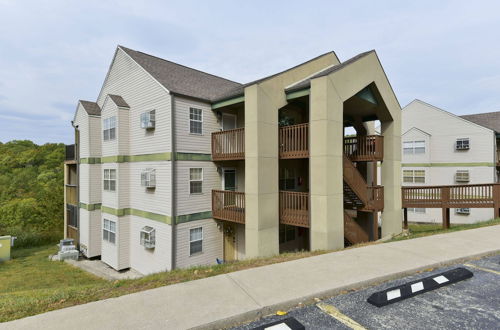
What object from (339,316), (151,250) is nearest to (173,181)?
(151,250)

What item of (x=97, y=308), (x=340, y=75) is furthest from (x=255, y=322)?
(x=340, y=75)

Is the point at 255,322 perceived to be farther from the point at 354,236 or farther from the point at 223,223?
the point at 223,223

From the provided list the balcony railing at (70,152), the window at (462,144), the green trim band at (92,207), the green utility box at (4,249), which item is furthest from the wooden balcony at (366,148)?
the green utility box at (4,249)

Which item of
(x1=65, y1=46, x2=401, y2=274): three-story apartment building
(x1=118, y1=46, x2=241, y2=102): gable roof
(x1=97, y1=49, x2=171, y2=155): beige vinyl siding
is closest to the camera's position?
(x1=65, y1=46, x2=401, y2=274): three-story apartment building

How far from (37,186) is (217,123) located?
49166 millimetres

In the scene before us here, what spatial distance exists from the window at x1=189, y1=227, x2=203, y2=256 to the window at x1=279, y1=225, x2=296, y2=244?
447cm

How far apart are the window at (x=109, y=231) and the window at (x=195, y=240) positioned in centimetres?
496

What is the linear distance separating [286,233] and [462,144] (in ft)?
65.3

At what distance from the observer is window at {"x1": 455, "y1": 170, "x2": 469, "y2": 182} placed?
2161cm

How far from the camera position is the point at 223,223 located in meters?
12.7

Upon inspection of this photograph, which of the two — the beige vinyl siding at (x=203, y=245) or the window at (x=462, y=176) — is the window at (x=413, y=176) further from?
the beige vinyl siding at (x=203, y=245)

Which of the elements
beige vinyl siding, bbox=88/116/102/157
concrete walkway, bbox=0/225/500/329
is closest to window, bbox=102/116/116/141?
beige vinyl siding, bbox=88/116/102/157

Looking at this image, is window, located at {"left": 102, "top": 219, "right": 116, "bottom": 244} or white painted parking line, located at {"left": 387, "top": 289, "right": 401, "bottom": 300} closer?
white painted parking line, located at {"left": 387, "top": 289, "right": 401, "bottom": 300}

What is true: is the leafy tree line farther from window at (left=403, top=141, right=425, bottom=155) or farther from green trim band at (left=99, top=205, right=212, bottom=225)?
window at (left=403, top=141, right=425, bottom=155)
